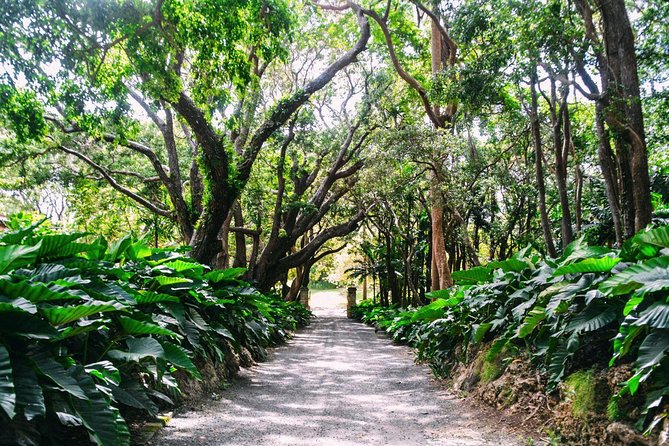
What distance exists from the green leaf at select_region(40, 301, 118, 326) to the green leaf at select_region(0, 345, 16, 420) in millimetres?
399

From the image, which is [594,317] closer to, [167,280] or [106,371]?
[106,371]

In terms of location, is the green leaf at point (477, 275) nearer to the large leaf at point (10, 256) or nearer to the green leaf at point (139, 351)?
the green leaf at point (139, 351)

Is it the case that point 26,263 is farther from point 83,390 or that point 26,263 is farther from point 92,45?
point 92,45

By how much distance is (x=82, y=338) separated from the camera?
134 inches

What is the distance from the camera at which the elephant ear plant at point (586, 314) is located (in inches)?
118

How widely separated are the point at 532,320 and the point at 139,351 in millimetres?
3404

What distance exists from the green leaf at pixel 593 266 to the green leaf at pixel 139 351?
3474mm

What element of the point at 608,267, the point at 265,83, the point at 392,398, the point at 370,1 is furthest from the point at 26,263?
the point at 265,83

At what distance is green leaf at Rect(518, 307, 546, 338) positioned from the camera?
14.4ft

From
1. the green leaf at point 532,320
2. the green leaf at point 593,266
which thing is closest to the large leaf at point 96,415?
the green leaf at point 532,320

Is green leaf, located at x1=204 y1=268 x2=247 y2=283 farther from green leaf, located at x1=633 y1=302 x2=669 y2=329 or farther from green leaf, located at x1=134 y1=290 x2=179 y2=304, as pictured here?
green leaf, located at x1=633 y1=302 x2=669 y2=329

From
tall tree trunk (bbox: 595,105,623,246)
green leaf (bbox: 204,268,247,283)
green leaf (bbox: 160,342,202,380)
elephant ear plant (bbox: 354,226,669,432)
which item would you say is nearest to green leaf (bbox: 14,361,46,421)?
green leaf (bbox: 160,342,202,380)

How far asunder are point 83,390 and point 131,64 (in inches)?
246

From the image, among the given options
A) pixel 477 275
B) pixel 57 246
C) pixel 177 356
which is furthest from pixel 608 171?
pixel 57 246
